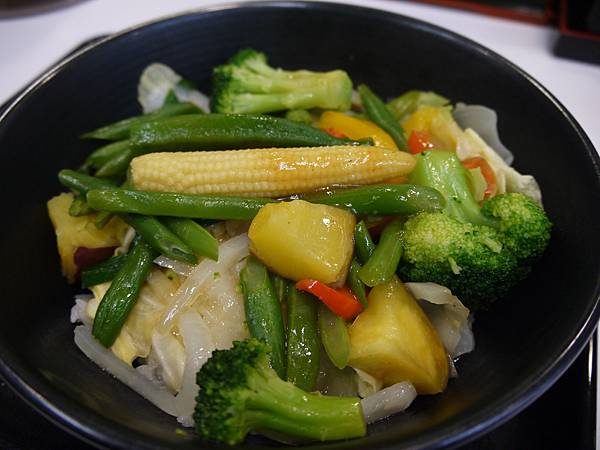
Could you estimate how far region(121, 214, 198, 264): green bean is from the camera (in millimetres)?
1531

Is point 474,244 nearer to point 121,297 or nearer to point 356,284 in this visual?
point 356,284

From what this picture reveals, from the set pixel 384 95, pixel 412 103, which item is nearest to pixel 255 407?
pixel 412 103

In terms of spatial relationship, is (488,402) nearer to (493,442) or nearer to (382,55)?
(493,442)

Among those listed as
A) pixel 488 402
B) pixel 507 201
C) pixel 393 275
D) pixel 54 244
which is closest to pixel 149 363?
pixel 54 244

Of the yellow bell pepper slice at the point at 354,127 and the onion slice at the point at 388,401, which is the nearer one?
the onion slice at the point at 388,401

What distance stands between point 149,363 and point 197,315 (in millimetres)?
195

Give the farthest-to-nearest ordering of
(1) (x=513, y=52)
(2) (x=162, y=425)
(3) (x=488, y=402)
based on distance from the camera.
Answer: (1) (x=513, y=52) < (2) (x=162, y=425) < (3) (x=488, y=402)

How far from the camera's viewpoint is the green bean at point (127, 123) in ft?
6.42

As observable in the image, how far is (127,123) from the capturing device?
1.98 m

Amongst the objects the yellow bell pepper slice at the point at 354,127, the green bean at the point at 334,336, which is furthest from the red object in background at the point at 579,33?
the green bean at the point at 334,336

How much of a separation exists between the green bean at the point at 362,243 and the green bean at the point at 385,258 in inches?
0.7

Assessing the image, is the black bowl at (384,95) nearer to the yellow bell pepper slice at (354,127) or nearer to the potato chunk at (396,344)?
the potato chunk at (396,344)

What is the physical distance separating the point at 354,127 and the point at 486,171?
43 cm

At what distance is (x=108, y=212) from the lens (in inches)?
65.2
